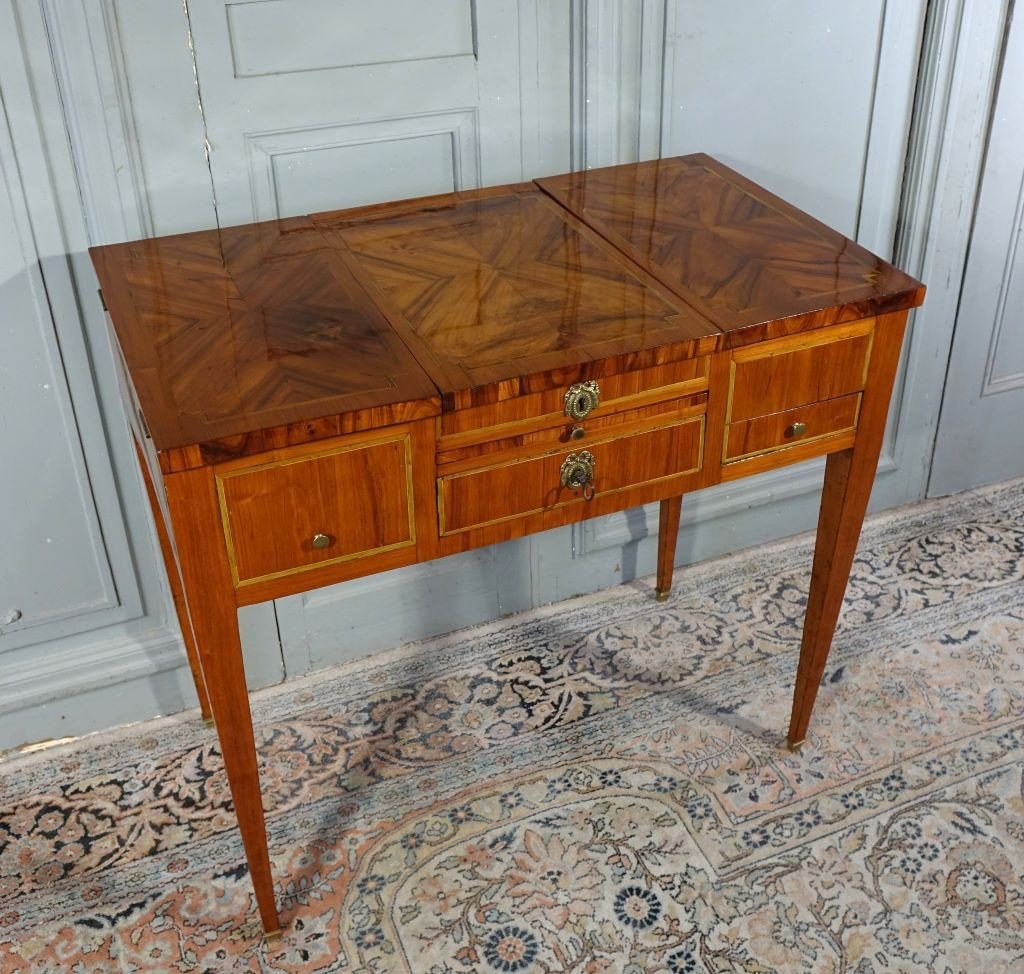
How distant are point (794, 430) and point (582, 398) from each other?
0.39 metres

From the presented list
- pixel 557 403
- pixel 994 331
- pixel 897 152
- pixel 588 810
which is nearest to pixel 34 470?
pixel 557 403

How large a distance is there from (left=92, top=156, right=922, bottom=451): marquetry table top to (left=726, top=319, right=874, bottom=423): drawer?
3 cm

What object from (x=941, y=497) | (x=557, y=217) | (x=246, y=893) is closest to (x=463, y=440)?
(x=557, y=217)

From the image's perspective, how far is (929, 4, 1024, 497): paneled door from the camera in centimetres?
251

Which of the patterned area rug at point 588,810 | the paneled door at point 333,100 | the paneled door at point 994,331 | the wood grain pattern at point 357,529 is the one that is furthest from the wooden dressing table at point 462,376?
the paneled door at point 994,331

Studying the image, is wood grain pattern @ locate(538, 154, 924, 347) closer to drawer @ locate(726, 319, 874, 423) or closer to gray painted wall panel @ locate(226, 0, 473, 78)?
drawer @ locate(726, 319, 874, 423)

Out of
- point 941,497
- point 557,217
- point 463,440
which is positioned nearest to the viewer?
point 463,440

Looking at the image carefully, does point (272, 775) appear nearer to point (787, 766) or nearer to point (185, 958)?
point (185, 958)

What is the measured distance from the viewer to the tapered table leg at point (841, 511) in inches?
70.9

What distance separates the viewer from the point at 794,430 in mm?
1789

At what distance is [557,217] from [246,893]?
123 centimetres

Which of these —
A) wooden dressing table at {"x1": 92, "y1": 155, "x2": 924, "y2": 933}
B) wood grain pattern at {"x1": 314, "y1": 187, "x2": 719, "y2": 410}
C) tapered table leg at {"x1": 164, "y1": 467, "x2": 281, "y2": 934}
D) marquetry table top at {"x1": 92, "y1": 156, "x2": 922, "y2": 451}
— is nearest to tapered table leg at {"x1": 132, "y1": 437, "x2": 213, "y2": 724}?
wooden dressing table at {"x1": 92, "y1": 155, "x2": 924, "y2": 933}

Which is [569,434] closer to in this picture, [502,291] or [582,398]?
[582,398]

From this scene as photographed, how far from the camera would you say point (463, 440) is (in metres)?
1.56
